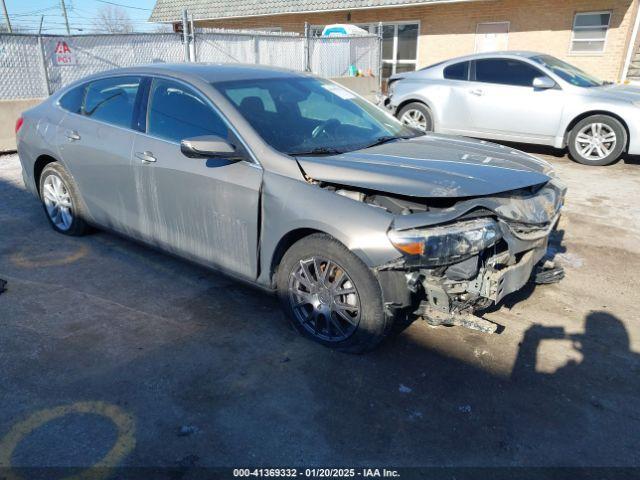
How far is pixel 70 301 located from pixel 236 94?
1981 mm

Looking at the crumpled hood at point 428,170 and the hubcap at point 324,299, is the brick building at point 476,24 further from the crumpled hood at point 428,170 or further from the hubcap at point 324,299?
the hubcap at point 324,299

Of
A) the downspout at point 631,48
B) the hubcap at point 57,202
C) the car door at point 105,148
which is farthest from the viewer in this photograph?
the downspout at point 631,48

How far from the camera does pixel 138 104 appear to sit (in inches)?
165

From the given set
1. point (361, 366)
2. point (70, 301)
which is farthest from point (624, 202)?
point (70, 301)

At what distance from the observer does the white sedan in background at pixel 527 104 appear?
812cm

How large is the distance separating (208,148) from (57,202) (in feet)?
8.60

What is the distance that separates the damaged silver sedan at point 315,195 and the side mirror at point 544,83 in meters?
4.79

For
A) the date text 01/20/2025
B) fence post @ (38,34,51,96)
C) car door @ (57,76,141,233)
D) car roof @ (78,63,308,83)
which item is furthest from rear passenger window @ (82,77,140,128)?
fence post @ (38,34,51,96)

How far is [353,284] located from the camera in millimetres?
3096

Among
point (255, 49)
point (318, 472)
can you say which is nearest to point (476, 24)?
point (255, 49)

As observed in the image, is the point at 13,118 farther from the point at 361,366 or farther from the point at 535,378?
the point at 535,378

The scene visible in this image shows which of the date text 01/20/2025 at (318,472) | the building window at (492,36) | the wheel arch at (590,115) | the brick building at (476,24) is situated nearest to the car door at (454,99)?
the wheel arch at (590,115)

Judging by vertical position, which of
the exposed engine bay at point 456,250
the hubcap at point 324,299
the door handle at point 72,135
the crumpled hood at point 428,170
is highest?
the door handle at point 72,135

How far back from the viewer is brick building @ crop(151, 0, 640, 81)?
44.8 feet
